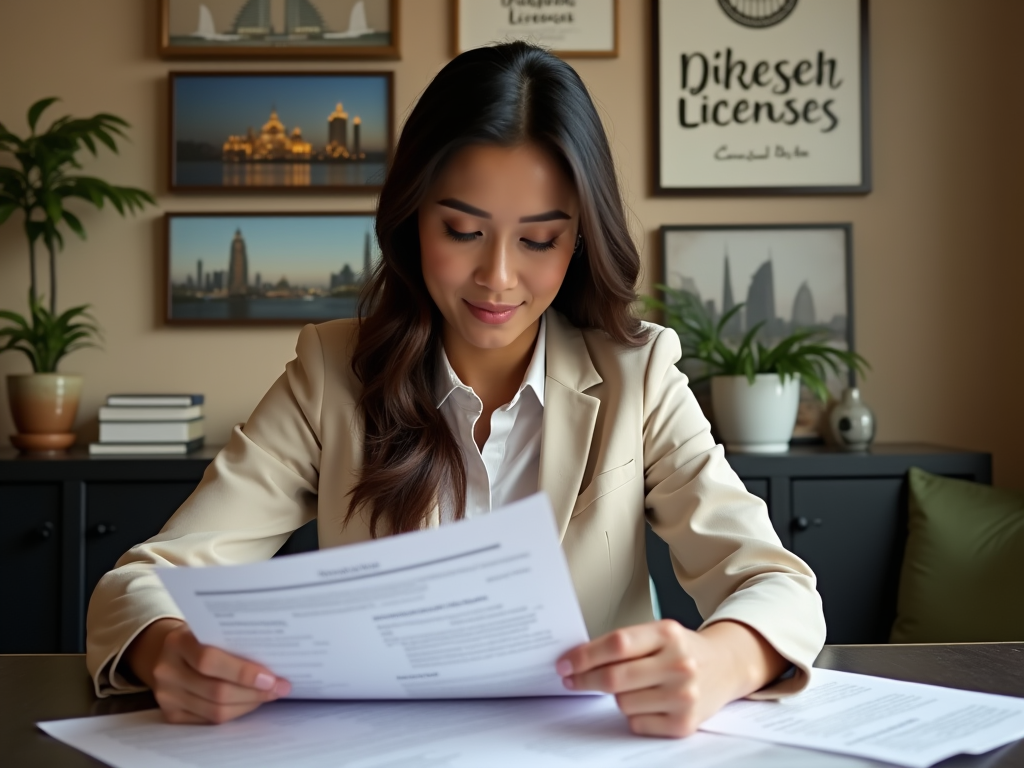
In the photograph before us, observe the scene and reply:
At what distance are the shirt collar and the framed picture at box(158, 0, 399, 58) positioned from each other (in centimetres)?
179

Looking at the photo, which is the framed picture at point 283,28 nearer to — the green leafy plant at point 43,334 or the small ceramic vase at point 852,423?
the green leafy plant at point 43,334

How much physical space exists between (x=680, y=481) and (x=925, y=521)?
149cm

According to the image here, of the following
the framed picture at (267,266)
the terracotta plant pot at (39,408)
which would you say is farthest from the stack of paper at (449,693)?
the framed picture at (267,266)

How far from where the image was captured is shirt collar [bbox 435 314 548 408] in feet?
4.74

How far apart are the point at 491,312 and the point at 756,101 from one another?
202 centimetres

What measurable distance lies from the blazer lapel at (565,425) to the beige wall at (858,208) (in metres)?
1.67

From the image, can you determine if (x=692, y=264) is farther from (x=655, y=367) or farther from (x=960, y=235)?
(x=655, y=367)

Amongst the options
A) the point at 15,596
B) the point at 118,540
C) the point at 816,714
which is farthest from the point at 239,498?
the point at 15,596

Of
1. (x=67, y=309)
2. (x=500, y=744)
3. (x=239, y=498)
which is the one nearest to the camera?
(x=500, y=744)

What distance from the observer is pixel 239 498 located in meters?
1.29

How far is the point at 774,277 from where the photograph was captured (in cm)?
303

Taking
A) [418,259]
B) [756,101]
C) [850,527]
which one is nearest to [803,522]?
[850,527]

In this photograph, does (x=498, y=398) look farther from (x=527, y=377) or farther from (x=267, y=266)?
(x=267, y=266)

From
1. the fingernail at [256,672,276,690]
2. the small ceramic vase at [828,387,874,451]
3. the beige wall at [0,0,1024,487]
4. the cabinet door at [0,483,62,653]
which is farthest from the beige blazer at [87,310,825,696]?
the beige wall at [0,0,1024,487]
